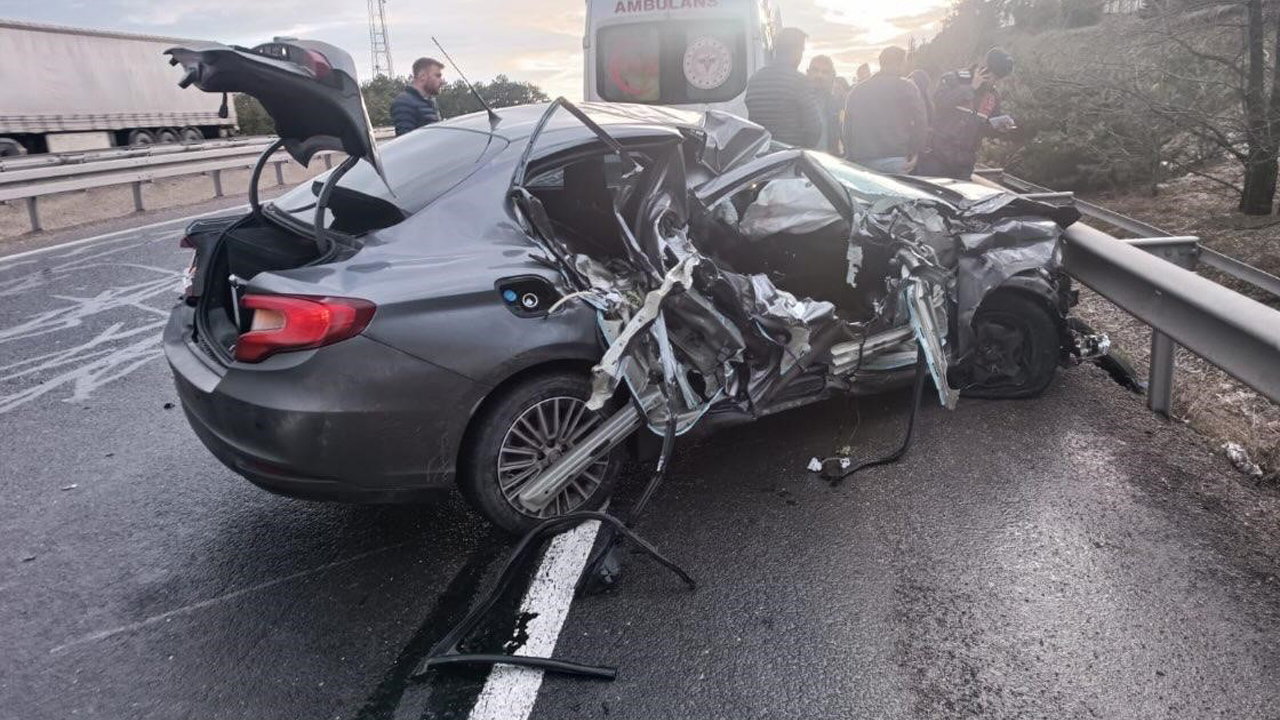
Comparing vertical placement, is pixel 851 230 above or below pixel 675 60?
below

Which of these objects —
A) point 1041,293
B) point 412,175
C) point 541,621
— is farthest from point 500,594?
point 1041,293

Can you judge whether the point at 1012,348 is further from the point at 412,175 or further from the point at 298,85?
the point at 298,85

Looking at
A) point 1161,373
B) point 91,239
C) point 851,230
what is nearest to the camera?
point 851,230

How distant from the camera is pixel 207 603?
3.25 meters

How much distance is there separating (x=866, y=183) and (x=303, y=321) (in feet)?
10.4

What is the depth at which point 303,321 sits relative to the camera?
3074 mm

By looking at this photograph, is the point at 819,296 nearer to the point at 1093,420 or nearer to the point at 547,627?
the point at 1093,420

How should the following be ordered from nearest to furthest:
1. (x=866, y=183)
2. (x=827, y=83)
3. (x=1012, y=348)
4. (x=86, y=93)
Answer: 1. (x=1012, y=348)
2. (x=866, y=183)
3. (x=827, y=83)
4. (x=86, y=93)

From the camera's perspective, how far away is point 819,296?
4594 mm

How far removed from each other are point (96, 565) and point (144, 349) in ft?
10.3

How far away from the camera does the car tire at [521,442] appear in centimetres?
342

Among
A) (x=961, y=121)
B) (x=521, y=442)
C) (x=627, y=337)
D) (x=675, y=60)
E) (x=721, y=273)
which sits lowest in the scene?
(x=521, y=442)

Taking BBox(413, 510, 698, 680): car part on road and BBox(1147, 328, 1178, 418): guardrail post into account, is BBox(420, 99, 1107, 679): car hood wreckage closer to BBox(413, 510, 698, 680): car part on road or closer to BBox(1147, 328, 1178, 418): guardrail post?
BBox(413, 510, 698, 680): car part on road

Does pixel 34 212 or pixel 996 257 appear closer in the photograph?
pixel 996 257
